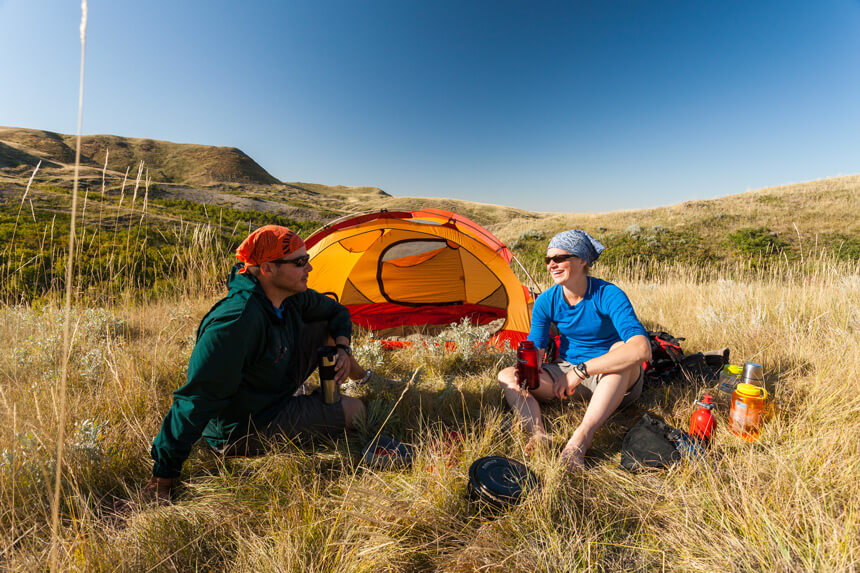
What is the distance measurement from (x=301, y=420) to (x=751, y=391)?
291cm

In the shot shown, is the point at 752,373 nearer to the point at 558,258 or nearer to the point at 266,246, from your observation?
the point at 558,258

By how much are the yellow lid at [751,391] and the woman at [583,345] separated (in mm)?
573

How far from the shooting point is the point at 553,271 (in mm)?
2686

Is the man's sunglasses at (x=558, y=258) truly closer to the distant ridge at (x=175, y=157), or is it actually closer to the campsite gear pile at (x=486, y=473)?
the campsite gear pile at (x=486, y=473)

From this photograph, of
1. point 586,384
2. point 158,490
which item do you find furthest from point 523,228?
point 158,490

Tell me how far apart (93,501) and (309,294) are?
5.30 ft

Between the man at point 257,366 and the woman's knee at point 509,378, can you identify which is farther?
the woman's knee at point 509,378

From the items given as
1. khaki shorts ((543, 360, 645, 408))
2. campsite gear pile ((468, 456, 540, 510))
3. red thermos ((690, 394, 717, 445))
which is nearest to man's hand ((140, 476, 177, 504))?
campsite gear pile ((468, 456, 540, 510))

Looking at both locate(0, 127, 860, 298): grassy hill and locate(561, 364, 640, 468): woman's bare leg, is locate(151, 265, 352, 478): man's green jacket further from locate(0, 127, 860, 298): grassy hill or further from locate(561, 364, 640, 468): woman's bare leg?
locate(0, 127, 860, 298): grassy hill

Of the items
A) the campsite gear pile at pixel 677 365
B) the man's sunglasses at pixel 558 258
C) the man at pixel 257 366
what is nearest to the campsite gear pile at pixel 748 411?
the campsite gear pile at pixel 677 365

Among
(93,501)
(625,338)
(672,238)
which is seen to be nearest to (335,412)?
(93,501)

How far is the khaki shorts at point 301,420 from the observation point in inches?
88.6

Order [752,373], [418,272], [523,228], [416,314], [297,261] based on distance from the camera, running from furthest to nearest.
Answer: [523,228]
[418,272]
[416,314]
[752,373]
[297,261]

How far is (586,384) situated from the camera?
277cm
